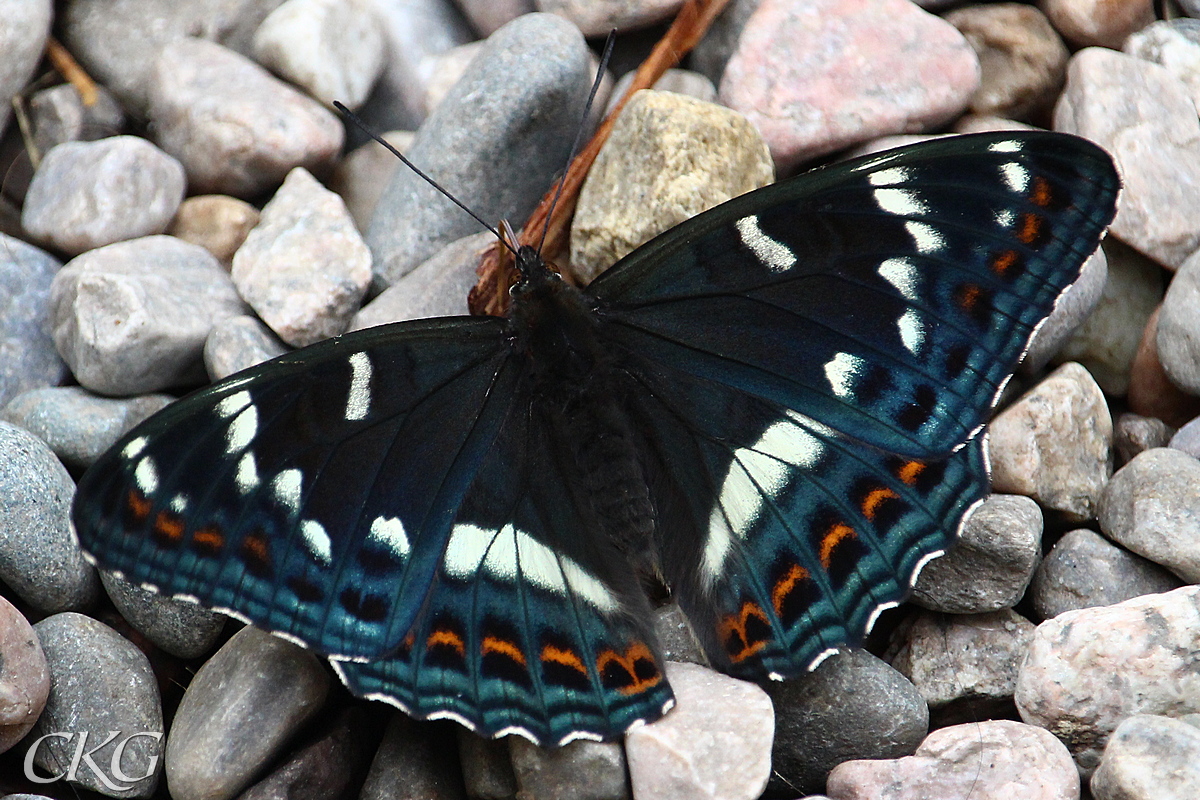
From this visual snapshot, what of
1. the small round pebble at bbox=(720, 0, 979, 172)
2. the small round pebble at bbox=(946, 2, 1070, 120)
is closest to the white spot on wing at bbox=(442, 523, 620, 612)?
the small round pebble at bbox=(720, 0, 979, 172)

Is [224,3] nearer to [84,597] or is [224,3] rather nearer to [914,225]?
[84,597]

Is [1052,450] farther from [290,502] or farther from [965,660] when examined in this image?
[290,502]

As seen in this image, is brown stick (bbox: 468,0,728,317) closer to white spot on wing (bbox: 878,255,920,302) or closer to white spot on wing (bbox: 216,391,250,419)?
white spot on wing (bbox: 216,391,250,419)

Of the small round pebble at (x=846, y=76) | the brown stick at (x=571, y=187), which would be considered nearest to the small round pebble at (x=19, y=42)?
the brown stick at (x=571, y=187)

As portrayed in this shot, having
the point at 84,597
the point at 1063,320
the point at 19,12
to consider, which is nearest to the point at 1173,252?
the point at 1063,320

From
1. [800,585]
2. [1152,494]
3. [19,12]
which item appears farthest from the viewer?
[19,12]

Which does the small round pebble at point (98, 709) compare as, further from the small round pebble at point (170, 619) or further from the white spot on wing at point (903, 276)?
the white spot on wing at point (903, 276)
